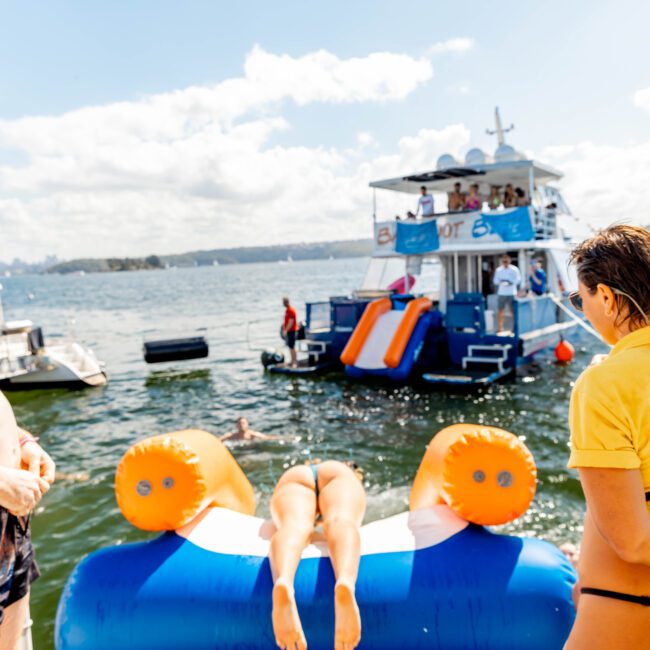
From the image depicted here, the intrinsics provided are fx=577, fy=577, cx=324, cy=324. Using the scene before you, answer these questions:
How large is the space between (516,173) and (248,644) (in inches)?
625

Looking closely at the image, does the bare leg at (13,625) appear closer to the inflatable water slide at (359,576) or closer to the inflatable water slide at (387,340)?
the inflatable water slide at (359,576)

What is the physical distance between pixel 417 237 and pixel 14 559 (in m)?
14.2

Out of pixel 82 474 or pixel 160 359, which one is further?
pixel 160 359

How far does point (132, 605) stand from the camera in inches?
137

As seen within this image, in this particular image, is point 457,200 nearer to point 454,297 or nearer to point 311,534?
point 454,297

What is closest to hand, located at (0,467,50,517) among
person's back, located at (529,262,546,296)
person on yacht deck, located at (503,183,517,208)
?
person's back, located at (529,262,546,296)

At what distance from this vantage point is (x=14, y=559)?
2656 millimetres

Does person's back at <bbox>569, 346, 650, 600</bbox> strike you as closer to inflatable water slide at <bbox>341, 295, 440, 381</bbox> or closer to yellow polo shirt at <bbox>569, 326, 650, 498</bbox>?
yellow polo shirt at <bbox>569, 326, 650, 498</bbox>

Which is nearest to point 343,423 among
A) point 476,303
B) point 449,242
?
point 476,303

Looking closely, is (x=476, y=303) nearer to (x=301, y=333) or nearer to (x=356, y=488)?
(x=301, y=333)

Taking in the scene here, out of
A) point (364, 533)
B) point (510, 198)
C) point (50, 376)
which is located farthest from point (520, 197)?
point (364, 533)

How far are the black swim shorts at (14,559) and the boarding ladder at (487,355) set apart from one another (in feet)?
38.4

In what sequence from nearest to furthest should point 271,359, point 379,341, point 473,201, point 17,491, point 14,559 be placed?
1. point 17,491
2. point 14,559
3. point 379,341
4. point 473,201
5. point 271,359

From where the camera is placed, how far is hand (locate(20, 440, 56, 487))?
2.79 metres
